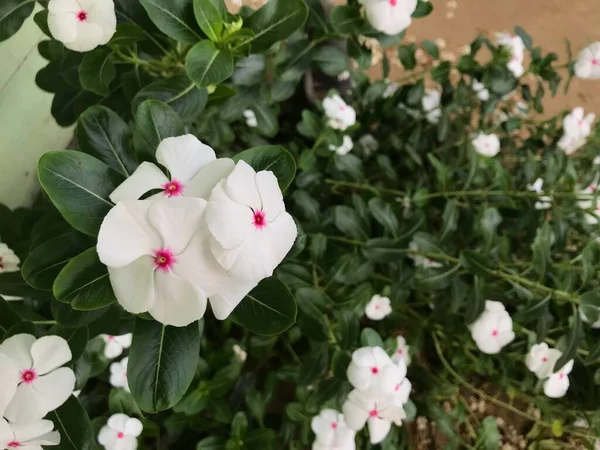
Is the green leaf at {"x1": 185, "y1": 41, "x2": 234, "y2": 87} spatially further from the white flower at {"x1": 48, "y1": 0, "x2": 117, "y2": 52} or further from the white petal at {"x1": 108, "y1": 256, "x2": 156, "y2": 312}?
the white petal at {"x1": 108, "y1": 256, "x2": 156, "y2": 312}

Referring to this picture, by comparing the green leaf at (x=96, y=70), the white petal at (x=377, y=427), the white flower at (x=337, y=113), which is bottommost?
the white petal at (x=377, y=427)

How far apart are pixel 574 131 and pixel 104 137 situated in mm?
1157

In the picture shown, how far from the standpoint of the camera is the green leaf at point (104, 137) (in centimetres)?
63

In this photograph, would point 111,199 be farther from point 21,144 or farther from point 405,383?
point 21,144

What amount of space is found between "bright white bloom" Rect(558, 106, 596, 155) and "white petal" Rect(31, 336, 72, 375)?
48.5 inches

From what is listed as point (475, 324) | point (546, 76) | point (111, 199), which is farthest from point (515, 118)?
point (111, 199)

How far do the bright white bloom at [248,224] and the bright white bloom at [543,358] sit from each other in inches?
27.9

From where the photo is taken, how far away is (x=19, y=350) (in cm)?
60

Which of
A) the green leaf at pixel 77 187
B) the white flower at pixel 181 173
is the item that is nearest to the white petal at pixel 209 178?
the white flower at pixel 181 173

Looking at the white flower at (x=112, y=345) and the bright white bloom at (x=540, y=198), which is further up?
the white flower at (x=112, y=345)

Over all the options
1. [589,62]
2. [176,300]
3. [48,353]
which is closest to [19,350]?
[48,353]

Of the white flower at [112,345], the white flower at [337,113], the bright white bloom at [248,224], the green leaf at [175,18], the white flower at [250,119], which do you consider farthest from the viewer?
the white flower at [250,119]

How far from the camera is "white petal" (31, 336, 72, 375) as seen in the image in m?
0.60

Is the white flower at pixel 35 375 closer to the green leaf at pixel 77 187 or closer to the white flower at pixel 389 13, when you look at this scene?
the green leaf at pixel 77 187
